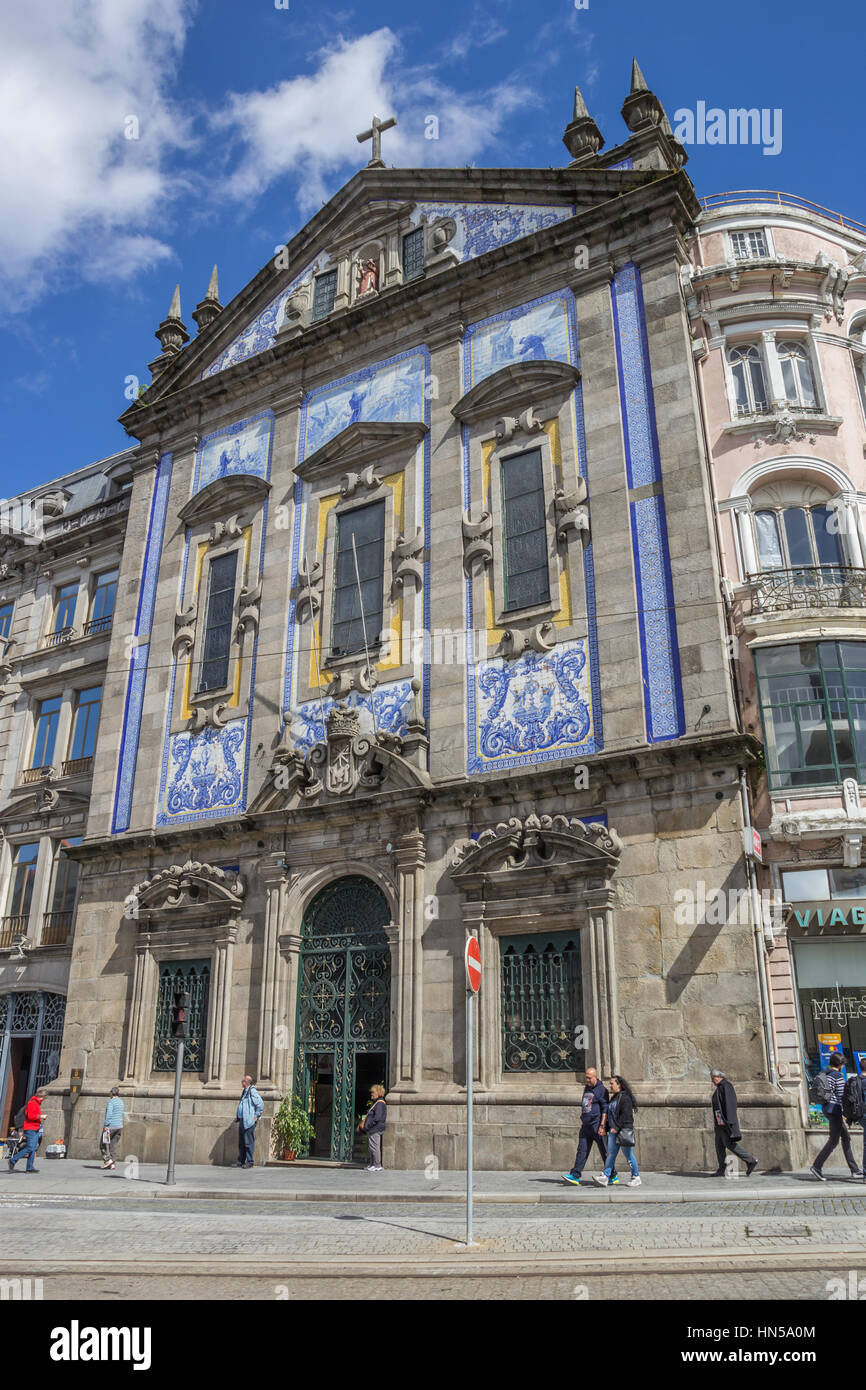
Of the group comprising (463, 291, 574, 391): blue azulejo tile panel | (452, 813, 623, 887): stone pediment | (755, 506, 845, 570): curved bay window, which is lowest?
(452, 813, 623, 887): stone pediment

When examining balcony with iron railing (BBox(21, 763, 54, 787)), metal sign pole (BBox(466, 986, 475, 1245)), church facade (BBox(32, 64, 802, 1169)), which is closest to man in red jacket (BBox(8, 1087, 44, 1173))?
church facade (BBox(32, 64, 802, 1169))

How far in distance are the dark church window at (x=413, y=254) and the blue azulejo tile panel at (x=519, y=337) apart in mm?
2954

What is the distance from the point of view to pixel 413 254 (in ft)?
85.1

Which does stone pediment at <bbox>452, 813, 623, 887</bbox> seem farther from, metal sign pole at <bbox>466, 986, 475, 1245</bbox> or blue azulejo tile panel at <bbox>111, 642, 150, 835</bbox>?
blue azulejo tile panel at <bbox>111, 642, 150, 835</bbox>

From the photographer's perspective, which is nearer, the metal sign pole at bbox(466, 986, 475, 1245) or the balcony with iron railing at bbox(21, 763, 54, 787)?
the metal sign pole at bbox(466, 986, 475, 1245)

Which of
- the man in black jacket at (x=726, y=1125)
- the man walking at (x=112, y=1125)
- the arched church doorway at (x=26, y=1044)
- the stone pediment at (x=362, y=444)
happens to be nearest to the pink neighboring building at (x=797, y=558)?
the man in black jacket at (x=726, y=1125)

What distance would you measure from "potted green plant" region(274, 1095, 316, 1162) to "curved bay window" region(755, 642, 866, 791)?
10343 millimetres

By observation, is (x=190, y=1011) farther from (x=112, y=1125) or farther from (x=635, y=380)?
(x=635, y=380)

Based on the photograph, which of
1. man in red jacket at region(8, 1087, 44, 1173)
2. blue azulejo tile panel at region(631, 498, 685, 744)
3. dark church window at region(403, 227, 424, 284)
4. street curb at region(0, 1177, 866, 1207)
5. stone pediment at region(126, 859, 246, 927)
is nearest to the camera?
street curb at region(0, 1177, 866, 1207)

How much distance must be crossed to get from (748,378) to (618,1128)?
14913 mm

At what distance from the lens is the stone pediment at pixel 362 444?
2373 cm

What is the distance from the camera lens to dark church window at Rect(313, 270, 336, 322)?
27.2 m
